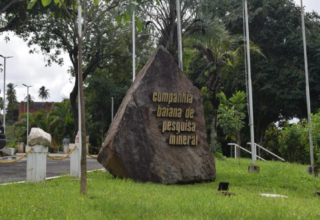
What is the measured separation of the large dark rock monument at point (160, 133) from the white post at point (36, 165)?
1631 mm

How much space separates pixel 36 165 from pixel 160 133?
3.24m

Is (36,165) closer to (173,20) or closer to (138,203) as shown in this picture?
(138,203)

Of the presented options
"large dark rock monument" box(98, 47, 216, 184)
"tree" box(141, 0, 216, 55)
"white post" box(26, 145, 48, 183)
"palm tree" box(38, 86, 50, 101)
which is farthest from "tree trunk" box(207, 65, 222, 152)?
"palm tree" box(38, 86, 50, 101)

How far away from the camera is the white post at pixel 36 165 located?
10250 millimetres

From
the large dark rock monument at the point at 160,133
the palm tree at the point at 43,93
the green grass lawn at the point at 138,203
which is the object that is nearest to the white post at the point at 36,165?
the green grass lawn at the point at 138,203

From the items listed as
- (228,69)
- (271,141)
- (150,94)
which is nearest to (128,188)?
(150,94)

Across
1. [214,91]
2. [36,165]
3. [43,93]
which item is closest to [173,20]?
[214,91]

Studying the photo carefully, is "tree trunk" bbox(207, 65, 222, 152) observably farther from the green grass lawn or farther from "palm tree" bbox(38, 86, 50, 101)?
"palm tree" bbox(38, 86, 50, 101)

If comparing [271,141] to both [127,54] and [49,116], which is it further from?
[49,116]

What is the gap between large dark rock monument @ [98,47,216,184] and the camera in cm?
1102

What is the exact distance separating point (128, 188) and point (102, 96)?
22.0m

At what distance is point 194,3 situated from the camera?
1827 centimetres

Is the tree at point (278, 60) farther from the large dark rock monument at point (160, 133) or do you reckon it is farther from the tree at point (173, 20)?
the large dark rock monument at point (160, 133)

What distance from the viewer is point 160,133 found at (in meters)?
11.5
